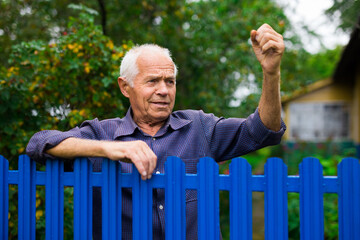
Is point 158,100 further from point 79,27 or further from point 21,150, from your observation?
point 79,27

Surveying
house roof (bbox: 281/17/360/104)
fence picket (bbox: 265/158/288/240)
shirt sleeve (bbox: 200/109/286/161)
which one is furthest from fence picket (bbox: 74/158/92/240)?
house roof (bbox: 281/17/360/104)

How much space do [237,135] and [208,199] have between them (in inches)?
18.8

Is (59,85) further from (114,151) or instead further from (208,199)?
(208,199)

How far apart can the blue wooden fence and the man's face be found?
0.45m

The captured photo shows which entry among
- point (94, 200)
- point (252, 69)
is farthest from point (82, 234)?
point (252, 69)

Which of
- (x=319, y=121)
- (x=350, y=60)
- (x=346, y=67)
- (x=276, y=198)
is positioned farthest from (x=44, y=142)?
(x=319, y=121)

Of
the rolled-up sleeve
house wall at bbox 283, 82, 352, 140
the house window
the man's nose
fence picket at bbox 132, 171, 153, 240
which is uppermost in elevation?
house wall at bbox 283, 82, 352, 140

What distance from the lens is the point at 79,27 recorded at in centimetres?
383

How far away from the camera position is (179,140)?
216 centimetres

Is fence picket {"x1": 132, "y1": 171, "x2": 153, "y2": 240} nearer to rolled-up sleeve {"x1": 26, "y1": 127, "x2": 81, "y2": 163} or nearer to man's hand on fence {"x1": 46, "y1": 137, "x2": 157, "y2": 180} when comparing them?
man's hand on fence {"x1": 46, "y1": 137, "x2": 157, "y2": 180}

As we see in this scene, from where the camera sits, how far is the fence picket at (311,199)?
1646 millimetres

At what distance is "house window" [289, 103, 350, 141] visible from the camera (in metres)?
16.2

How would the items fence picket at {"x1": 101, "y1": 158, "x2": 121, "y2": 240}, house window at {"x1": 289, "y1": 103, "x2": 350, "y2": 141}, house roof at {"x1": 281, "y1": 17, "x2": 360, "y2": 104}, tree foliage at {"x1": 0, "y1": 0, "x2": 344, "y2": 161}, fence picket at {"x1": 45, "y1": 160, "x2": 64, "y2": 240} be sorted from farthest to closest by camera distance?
house window at {"x1": 289, "y1": 103, "x2": 350, "y2": 141}, house roof at {"x1": 281, "y1": 17, "x2": 360, "y2": 104}, tree foliage at {"x1": 0, "y1": 0, "x2": 344, "y2": 161}, fence picket at {"x1": 45, "y1": 160, "x2": 64, "y2": 240}, fence picket at {"x1": 101, "y1": 158, "x2": 121, "y2": 240}

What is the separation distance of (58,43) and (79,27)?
0.36 m
